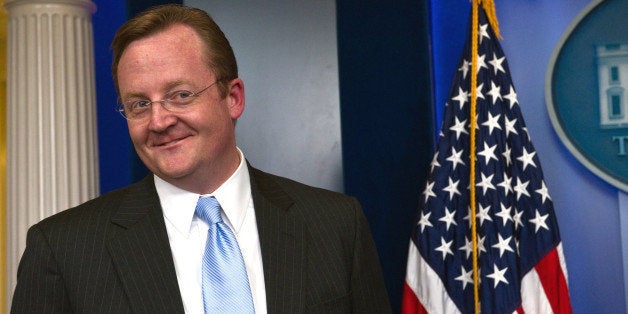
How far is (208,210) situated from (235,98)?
24cm

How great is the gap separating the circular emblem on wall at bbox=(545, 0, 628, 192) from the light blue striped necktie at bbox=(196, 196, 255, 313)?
6.64 ft

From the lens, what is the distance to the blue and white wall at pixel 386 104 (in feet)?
10.7

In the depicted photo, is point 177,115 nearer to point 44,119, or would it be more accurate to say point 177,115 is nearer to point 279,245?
point 279,245

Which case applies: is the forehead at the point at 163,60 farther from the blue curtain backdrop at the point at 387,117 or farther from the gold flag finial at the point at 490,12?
the gold flag finial at the point at 490,12

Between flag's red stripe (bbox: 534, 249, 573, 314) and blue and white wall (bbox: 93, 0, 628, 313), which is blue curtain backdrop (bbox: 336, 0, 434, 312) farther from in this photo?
flag's red stripe (bbox: 534, 249, 573, 314)

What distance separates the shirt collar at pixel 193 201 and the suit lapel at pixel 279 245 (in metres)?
0.04

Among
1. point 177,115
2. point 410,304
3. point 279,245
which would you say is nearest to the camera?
point 177,115

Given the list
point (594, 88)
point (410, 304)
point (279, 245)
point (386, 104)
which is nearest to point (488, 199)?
point (410, 304)

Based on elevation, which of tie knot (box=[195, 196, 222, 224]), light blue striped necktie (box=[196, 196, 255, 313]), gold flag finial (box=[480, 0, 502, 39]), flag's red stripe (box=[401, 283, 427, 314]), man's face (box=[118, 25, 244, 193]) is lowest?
flag's red stripe (box=[401, 283, 427, 314])

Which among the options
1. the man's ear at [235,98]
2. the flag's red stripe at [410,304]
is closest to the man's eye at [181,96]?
the man's ear at [235,98]

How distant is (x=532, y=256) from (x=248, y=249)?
1568 mm

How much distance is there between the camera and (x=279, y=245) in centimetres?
174

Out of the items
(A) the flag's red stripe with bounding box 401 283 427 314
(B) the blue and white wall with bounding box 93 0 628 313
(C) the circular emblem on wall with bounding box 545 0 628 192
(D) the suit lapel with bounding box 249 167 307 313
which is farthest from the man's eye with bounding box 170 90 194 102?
(C) the circular emblem on wall with bounding box 545 0 628 192

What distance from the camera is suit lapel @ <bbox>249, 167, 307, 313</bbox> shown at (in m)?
1.68
